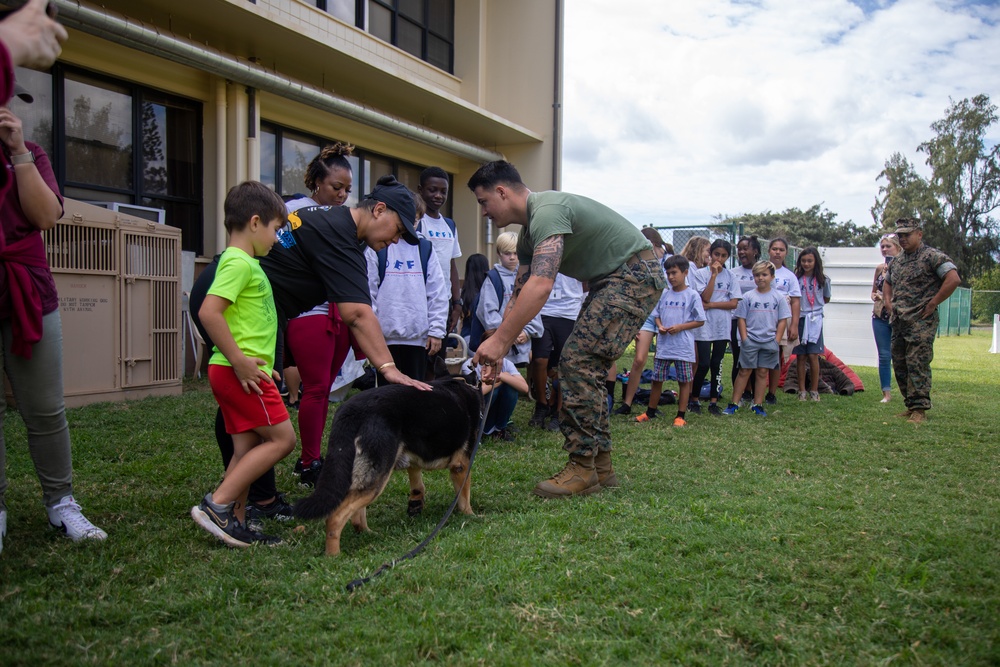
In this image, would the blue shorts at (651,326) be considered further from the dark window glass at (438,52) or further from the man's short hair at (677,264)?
the dark window glass at (438,52)

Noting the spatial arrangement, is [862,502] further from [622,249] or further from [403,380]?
[403,380]

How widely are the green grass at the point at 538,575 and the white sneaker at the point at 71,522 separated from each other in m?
0.09

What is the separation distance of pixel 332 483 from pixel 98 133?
308 inches

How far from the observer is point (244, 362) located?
3.28 m

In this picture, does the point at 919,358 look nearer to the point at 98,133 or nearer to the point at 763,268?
the point at 763,268

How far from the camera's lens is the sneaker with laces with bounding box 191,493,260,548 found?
11.1 ft

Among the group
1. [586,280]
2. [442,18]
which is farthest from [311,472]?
[442,18]

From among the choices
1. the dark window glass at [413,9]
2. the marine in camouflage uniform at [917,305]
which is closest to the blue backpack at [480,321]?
the marine in camouflage uniform at [917,305]

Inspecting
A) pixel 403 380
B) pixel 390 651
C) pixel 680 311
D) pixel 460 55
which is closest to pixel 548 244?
pixel 403 380

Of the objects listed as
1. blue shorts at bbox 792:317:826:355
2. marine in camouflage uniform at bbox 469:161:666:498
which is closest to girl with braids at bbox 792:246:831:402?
blue shorts at bbox 792:317:826:355

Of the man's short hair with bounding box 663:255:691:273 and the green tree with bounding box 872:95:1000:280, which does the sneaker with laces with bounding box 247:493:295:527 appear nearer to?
the man's short hair with bounding box 663:255:691:273

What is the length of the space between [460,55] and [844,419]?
1112cm

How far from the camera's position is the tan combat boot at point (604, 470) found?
4781 millimetres

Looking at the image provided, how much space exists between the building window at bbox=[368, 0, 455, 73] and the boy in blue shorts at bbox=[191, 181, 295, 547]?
416 inches
